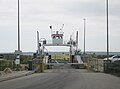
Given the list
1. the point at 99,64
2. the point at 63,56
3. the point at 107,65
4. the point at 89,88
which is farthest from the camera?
the point at 63,56

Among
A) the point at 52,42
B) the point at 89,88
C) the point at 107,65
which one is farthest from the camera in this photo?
the point at 52,42

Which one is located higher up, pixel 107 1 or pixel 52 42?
pixel 107 1

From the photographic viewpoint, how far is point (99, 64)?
39812mm

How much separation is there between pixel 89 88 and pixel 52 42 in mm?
35805

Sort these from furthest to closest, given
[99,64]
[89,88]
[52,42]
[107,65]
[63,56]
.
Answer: [52,42]
[63,56]
[99,64]
[107,65]
[89,88]

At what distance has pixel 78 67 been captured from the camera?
4775cm

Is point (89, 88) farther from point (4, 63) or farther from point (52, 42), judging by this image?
point (52, 42)

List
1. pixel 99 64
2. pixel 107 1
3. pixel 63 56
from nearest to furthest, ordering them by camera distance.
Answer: pixel 99 64 → pixel 107 1 → pixel 63 56

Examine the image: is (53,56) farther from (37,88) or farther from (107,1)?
(37,88)

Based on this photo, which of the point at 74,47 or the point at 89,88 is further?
the point at 74,47

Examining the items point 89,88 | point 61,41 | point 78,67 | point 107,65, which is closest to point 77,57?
point 78,67

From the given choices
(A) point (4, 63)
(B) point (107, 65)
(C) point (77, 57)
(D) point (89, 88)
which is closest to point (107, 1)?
(C) point (77, 57)

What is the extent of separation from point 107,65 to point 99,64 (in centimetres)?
292

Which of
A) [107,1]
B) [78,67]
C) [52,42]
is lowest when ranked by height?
[78,67]
